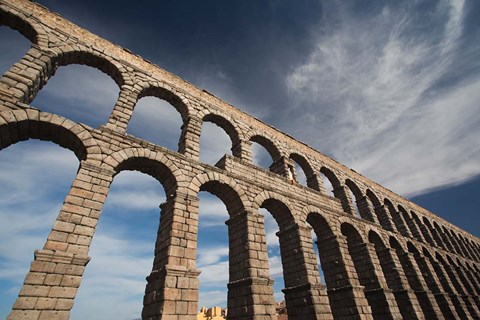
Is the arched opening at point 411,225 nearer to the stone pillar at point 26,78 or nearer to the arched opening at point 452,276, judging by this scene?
the arched opening at point 452,276

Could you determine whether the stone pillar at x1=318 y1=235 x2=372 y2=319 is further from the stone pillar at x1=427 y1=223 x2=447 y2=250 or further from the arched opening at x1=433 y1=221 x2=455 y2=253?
the arched opening at x1=433 y1=221 x2=455 y2=253

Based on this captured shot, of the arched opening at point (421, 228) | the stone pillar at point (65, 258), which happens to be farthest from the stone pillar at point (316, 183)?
the arched opening at point (421, 228)

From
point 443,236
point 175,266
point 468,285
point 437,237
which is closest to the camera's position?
point 175,266

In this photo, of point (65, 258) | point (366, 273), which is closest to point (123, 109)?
point (65, 258)

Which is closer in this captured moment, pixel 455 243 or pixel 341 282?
pixel 341 282

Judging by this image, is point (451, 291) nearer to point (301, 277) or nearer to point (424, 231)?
point (424, 231)

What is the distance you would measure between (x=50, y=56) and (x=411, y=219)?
1060 inches

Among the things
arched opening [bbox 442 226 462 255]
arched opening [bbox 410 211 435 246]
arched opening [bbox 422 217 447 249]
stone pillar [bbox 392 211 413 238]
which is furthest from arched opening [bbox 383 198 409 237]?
arched opening [bbox 442 226 462 255]

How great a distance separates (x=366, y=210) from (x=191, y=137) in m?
13.7

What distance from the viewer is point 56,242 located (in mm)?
5863

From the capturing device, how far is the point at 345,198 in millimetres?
16547

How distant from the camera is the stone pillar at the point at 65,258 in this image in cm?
511

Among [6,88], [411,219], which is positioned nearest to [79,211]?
[6,88]

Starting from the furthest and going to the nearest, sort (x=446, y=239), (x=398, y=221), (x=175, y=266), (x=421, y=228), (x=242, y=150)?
(x=446, y=239)
(x=421, y=228)
(x=398, y=221)
(x=242, y=150)
(x=175, y=266)
